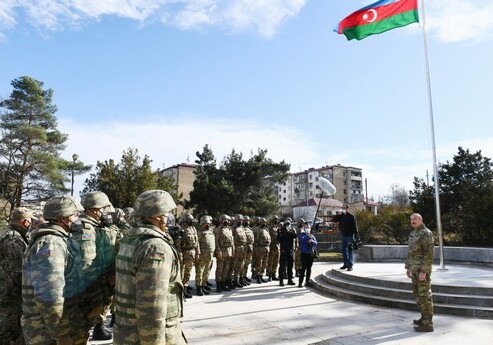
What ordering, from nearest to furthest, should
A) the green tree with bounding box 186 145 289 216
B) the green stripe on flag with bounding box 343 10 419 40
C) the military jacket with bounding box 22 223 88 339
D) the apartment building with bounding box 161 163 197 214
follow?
the military jacket with bounding box 22 223 88 339 < the green stripe on flag with bounding box 343 10 419 40 < the green tree with bounding box 186 145 289 216 < the apartment building with bounding box 161 163 197 214

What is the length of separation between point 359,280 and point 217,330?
469cm

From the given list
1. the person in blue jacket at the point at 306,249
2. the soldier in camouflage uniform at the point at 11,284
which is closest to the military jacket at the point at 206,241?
the person in blue jacket at the point at 306,249

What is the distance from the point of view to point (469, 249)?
14.6 meters

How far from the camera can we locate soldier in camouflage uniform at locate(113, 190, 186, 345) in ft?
8.73

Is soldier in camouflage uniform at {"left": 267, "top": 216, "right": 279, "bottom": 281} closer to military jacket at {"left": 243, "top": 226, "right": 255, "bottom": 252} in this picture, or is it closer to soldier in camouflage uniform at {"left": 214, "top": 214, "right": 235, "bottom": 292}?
military jacket at {"left": 243, "top": 226, "right": 255, "bottom": 252}

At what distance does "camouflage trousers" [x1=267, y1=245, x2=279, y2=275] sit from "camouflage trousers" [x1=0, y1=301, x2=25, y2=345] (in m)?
8.82

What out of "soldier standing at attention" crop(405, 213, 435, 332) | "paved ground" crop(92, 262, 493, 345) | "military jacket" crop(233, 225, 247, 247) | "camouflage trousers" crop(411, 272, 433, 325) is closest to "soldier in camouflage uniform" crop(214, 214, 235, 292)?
"military jacket" crop(233, 225, 247, 247)

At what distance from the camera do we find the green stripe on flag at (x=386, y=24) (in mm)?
10672

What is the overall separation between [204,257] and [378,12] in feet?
27.7

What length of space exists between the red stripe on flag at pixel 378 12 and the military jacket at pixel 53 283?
1040cm

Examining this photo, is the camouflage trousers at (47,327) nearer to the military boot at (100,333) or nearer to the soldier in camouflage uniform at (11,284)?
the soldier in camouflage uniform at (11,284)

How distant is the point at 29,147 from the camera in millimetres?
26609

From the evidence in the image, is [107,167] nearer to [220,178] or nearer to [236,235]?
[220,178]

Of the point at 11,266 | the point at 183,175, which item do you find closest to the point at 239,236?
the point at 11,266
